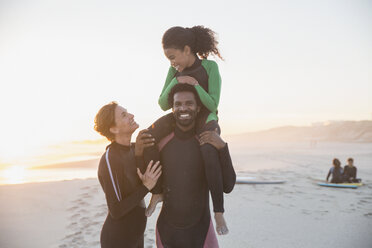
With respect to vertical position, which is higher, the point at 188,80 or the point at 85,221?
the point at 188,80

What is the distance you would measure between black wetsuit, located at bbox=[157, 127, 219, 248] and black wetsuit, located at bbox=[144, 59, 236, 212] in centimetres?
10

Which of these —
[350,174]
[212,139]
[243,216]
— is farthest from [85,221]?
[350,174]

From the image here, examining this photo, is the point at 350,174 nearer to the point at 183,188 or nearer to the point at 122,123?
the point at 183,188

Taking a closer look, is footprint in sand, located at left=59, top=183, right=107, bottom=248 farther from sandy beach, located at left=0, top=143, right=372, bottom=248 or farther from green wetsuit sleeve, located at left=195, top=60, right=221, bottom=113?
green wetsuit sleeve, located at left=195, top=60, right=221, bottom=113

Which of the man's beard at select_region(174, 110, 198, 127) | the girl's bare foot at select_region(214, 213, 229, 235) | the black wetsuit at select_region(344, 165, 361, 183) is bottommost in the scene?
the black wetsuit at select_region(344, 165, 361, 183)

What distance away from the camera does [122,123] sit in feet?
10.3

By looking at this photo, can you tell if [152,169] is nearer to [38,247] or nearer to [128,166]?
[128,166]

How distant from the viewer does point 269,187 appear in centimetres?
1152

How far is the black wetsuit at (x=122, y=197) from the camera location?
2.81 metres

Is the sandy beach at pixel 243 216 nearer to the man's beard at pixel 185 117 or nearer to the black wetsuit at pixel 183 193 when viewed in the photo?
the black wetsuit at pixel 183 193

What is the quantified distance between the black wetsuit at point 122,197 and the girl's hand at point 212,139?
830 millimetres

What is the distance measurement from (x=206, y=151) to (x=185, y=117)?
363 millimetres

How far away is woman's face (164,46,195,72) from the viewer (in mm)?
2578

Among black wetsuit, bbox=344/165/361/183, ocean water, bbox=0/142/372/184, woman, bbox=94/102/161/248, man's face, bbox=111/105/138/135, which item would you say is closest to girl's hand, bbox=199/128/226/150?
woman, bbox=94/102/161/248
